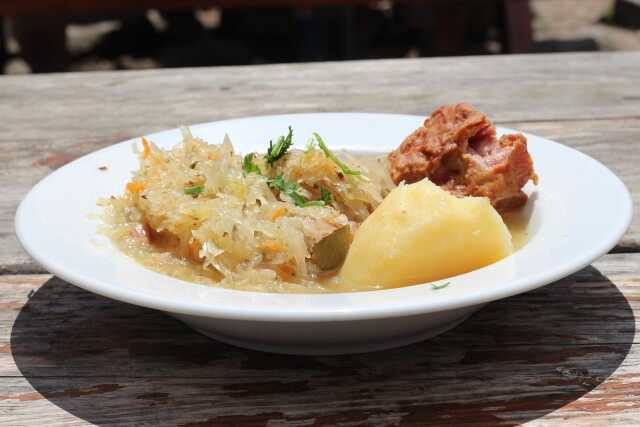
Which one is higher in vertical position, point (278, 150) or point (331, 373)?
point (278, 150)

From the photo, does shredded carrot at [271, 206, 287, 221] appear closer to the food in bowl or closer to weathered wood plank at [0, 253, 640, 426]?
the food in bowl

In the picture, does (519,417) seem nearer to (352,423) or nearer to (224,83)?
(352,423)

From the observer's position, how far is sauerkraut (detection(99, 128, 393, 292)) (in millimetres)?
1840

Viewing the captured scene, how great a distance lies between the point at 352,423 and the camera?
1542mm

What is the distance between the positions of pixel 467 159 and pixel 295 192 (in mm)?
470

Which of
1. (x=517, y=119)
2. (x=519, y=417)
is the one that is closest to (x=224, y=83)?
(x=517, y=119)

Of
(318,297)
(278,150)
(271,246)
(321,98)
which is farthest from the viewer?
(321,98)

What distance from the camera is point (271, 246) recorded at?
6.01 ft

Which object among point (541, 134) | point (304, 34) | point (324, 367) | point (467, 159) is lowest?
point (304, 34)

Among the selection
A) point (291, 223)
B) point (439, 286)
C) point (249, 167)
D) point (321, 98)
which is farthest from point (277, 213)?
point (321, 98)

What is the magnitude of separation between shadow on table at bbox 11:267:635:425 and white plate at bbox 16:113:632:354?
5 cm

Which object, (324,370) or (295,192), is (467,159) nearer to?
(295,192)

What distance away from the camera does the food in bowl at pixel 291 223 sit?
1780 mm

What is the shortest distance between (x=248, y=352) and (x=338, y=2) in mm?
4879
